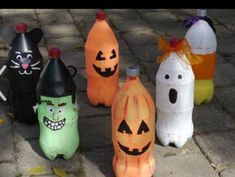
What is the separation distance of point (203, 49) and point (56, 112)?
1390 millimetres

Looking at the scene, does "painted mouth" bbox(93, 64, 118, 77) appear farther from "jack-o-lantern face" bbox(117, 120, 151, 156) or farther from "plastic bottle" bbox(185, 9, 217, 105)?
"jack-o-lantern face" bbox(117, 120, 151, 156)

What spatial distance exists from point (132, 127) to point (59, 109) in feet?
1.94

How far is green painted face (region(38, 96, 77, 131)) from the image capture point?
11.2ft

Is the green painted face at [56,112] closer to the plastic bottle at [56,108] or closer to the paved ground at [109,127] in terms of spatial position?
the plastic bottle at [56,108]

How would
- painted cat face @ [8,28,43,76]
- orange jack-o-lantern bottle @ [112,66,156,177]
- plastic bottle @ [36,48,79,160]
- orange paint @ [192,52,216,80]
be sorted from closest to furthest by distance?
orange jack-o-lantern bottle @ [112,66,156,177]
plastic bottle @ [36,48,79,160]
painted cat face @ [8,28,43,76]
orange paint @ [192,52,216,80]

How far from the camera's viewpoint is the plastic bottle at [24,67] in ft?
12.3

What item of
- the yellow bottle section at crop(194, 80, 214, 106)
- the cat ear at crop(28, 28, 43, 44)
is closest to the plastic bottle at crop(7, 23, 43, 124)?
the cat ear at crop(28, 28, 43, 44)

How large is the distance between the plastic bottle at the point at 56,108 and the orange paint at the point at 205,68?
1211 millimetres

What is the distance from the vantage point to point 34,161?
363 centimetres

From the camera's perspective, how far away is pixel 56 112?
3.43 m

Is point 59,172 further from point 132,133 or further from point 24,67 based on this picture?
point 24,67

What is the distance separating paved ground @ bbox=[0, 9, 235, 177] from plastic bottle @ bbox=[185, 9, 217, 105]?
0.61 ft

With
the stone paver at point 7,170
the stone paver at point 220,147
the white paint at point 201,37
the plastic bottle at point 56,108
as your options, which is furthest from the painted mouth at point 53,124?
the white paint at point 201,37

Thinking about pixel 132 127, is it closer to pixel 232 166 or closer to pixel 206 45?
pixel 232 166
